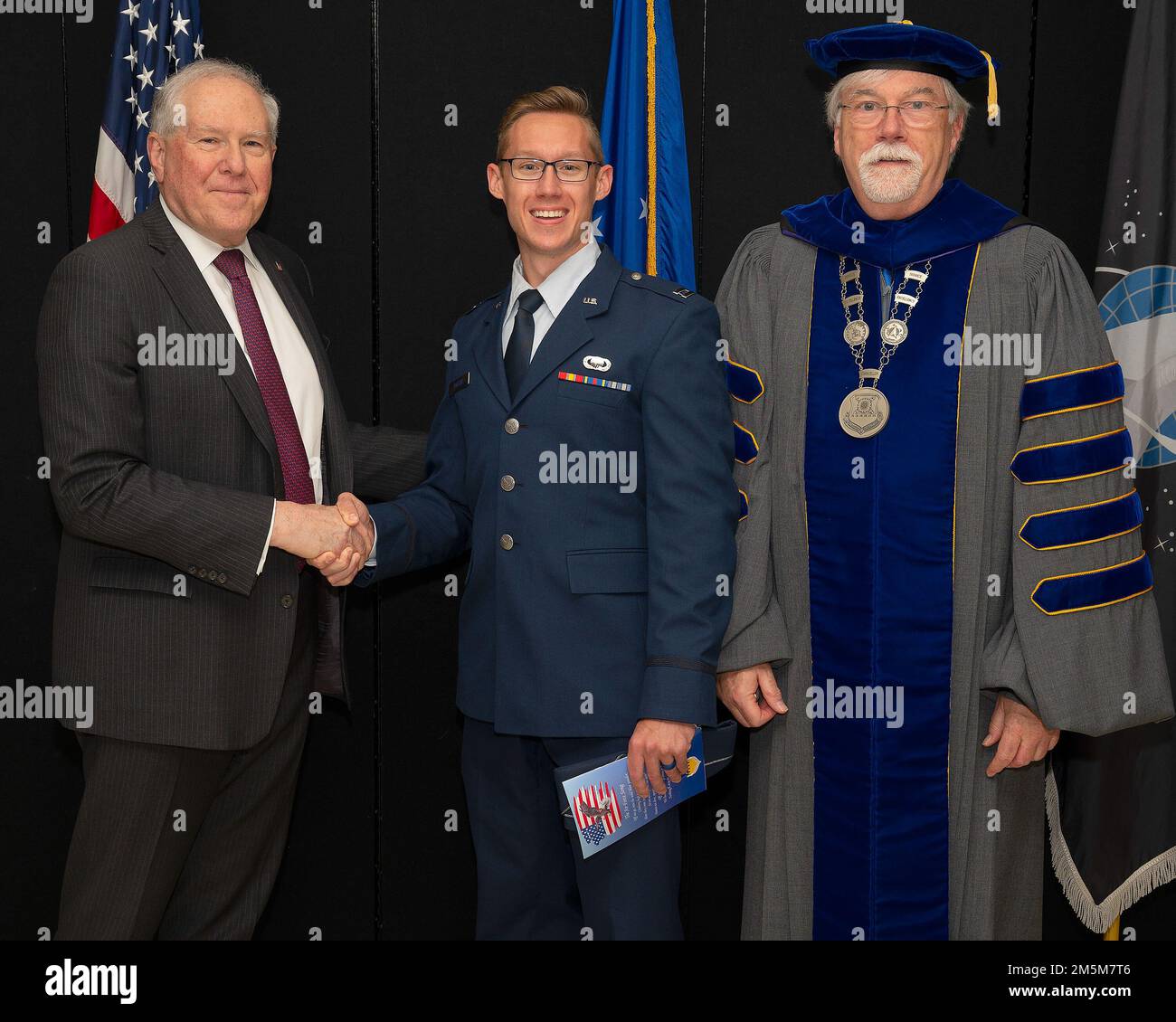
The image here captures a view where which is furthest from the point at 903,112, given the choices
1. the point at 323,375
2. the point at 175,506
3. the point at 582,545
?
the point at 175,506

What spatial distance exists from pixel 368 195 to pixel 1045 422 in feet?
6.94

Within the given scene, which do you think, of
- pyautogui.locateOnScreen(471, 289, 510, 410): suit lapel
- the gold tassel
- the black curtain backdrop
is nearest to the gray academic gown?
the gold tassel

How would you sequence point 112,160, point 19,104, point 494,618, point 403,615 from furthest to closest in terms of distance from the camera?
point 403,615
point 19,104
point 112,160
point 494,618

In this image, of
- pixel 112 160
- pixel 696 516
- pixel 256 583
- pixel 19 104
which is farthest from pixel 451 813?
pixel 19 104

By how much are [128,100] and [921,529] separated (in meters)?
2.45

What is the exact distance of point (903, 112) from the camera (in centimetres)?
266

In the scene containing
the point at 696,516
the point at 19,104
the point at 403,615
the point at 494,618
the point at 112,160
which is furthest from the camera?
the point at 403,615

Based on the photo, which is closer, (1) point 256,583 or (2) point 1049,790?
(1) point 256,583

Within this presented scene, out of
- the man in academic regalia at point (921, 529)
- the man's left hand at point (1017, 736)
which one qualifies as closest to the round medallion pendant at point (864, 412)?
the man in academic regalia at point (921, 529)

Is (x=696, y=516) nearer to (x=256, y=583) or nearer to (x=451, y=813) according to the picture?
(x=256, y=583)

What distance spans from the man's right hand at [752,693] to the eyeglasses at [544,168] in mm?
1212

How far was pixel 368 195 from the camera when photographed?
3.60 metres

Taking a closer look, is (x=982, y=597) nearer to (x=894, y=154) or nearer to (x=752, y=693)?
(x=752, y=693)
